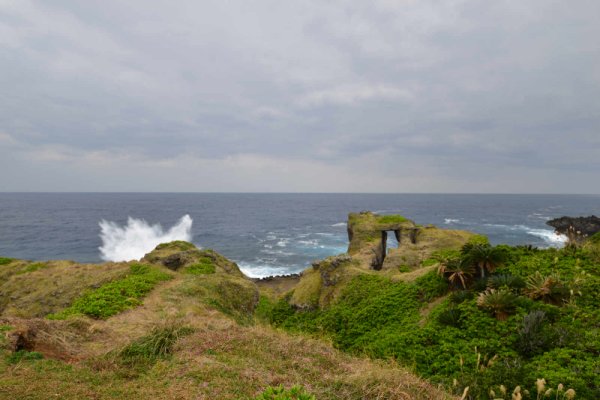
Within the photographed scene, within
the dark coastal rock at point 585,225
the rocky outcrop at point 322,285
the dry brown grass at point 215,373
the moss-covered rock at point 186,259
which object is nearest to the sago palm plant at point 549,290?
the dry brown grass at point 215,373

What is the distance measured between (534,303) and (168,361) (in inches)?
518

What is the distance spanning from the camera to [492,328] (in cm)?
1143

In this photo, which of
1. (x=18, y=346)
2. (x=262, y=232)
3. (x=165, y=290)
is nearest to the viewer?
(x=18, y=346)

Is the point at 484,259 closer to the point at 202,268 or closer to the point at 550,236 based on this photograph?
the point at 202,268

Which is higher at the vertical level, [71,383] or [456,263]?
[456,263]

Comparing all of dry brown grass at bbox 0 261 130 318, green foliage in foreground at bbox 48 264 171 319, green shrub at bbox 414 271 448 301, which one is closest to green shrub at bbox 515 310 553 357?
green shrub at bbox 414 271 448 301

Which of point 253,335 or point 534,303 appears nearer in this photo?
point 253,335

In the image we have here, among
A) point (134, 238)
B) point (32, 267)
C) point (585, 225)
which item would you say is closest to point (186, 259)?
point (32, 267)

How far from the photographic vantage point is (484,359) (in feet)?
31.8

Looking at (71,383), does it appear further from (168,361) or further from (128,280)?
(128,280)

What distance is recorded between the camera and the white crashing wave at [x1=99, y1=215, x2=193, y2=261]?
218ft

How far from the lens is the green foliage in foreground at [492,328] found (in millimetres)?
8914

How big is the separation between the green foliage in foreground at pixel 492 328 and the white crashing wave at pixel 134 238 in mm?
59801

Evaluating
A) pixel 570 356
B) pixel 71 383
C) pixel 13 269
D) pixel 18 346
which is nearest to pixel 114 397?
pixel 71 383
